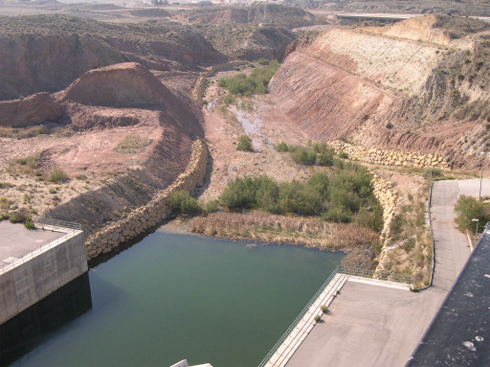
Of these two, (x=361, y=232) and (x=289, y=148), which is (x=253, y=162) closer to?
(x=289, y=148)

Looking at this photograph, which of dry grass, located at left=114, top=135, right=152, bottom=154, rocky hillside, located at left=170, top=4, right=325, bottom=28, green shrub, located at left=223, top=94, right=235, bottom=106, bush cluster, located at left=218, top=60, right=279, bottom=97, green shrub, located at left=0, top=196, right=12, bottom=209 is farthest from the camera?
rocky hillside, located at left=170, top=4, right=325, bottom=28

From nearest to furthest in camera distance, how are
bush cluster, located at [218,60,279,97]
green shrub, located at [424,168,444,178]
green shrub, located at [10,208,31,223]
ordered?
green shrub, located at [10,208,31,223] → green shrub, located at [424,168,444,178] → bush cluster, located at [218,60,279,97]

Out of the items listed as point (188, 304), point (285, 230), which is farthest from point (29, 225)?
point (285, 230)

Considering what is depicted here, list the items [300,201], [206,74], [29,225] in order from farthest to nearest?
[206,74] → [300,201] → [29,225]

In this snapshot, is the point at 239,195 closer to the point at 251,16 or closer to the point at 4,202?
the point at 4,202

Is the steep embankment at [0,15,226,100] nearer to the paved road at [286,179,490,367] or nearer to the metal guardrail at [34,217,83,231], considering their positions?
the metal guardrail at [34,217,83,231]

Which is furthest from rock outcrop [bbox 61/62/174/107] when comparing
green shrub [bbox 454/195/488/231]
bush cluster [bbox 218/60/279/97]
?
green shrub [bbox 454/195/488/231]

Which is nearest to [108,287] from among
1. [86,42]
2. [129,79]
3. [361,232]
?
[361,232]
